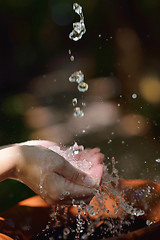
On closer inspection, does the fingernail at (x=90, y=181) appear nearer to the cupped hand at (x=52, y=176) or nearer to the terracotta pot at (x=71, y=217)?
the cupped hand at (x=52, y=176)

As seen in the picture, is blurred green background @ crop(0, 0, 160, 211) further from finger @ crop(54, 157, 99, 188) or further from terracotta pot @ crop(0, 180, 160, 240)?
finger @ crop(54, 157, 99, 188)

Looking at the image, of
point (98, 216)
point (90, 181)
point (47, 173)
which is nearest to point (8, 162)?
point (47, 173)

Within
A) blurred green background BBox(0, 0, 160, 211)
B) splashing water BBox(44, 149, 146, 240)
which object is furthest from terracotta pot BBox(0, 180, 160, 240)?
blurred green background BBox(0, 0, 160, 211)

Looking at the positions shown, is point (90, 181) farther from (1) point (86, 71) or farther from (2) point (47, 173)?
(1) point (86, 71)

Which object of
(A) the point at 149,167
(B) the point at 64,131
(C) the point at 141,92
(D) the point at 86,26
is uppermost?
(D) the point at 86,26

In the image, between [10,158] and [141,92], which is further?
[141,92]

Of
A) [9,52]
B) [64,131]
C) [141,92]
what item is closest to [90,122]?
[64,131]

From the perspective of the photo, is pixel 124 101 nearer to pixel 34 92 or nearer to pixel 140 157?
pixel 140 157

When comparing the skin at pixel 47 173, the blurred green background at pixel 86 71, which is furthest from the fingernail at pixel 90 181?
the blurred green background at pixel 86 71
